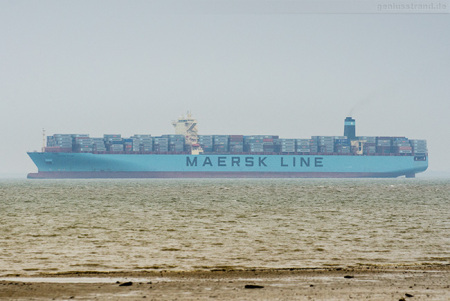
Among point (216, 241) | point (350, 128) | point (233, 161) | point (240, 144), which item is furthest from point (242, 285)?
point (350, 128)

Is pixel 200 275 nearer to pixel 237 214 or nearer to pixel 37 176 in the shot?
pixel 237 214

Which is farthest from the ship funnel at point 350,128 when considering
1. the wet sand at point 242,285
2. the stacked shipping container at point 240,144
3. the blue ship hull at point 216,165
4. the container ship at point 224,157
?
the wet sand at point 242,285

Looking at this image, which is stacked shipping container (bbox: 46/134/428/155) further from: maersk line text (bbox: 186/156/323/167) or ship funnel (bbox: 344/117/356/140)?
ship funnel (bbox: 344/117/356/140)

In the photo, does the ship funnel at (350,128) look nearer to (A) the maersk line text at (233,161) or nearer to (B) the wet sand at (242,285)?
(A) the maersk line text at (233,161)

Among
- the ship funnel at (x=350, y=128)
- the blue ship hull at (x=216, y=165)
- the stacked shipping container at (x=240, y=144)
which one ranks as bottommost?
the blue ship hull at (x=216, y=165)

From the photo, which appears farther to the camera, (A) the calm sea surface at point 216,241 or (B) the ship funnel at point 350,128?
(B) the ship funnel at point 350,128

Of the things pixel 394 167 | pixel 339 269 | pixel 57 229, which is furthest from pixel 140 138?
pixel 339 269
